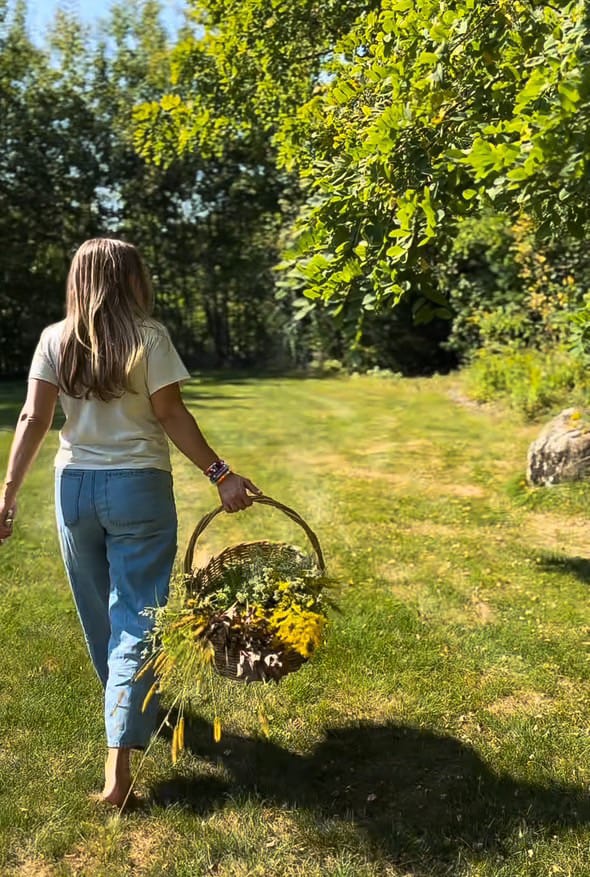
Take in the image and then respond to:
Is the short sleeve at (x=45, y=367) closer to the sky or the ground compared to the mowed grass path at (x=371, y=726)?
closer to the sky

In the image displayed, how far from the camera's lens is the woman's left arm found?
2.57 metres

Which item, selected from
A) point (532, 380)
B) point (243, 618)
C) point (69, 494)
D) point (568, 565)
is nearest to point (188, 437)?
point (69, 494)

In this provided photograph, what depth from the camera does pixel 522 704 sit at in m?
3.25

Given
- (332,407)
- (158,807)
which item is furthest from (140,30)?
(158,807)

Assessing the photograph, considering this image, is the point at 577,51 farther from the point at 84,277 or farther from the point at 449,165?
the point at 84,277

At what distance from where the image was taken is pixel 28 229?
16781 mm

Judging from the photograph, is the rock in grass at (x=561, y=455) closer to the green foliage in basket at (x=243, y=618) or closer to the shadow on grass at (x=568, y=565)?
the shadow on grass at (x=568, y=565)

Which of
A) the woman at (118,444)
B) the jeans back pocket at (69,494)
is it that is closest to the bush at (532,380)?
the woman at (118,444)

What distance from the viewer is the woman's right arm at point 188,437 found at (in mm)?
2562

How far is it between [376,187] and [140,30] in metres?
17.6

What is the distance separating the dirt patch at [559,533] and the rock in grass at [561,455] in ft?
1.70

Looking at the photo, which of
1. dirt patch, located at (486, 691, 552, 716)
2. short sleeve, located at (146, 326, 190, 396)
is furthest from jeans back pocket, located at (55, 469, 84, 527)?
dirt patch, located at (486, 691, 552, 716)

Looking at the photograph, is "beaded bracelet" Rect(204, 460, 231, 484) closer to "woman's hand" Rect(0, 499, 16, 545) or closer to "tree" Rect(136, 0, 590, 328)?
"woman's hand" Rect(0, 499, 16, 545)

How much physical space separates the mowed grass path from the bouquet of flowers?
40cm
